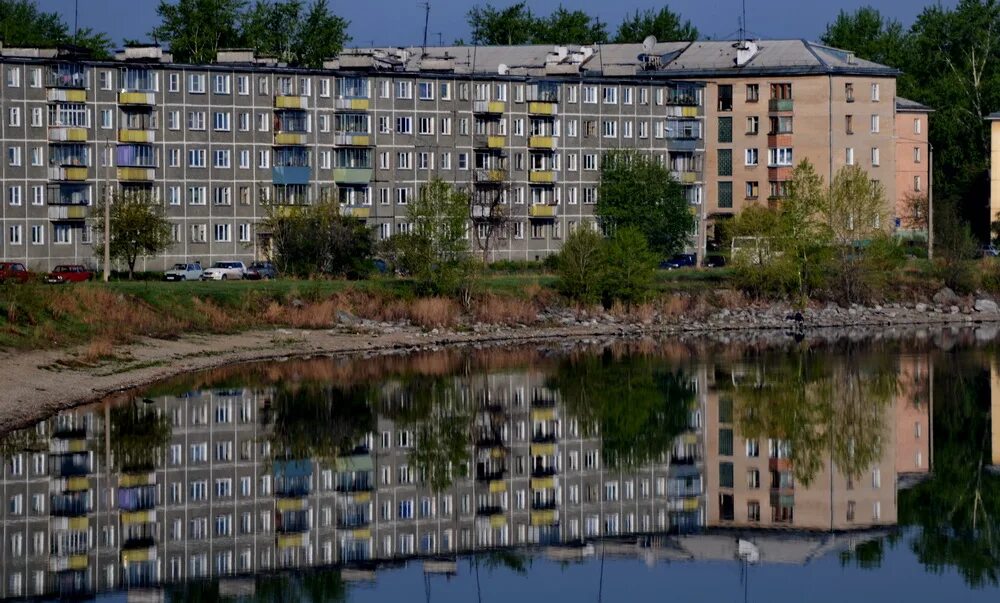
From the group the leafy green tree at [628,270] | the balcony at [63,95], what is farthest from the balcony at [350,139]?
the leafy green tree at [628,270]

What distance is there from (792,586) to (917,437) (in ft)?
65.0

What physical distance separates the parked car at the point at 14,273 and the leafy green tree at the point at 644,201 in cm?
4086

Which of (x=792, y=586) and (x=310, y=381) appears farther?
(x=310, y=381)

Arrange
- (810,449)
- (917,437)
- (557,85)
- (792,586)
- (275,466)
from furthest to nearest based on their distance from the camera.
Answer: (557,85)
(917,437)
(810,449)
(275,466)
(792,586)

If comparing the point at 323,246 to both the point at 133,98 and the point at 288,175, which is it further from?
the point at 133,98

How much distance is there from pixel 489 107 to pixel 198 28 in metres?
33.6

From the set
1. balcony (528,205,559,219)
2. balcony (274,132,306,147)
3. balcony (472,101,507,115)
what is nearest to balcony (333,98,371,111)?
balcony (274,132,306,147)

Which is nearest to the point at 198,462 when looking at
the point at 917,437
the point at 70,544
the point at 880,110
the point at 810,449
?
the point at 70,544

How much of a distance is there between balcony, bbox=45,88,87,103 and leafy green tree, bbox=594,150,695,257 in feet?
119

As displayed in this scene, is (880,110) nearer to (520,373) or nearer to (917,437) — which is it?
(520,373)

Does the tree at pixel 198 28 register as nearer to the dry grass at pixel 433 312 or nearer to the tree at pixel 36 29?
the tree at pixel 36 29

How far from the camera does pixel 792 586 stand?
33.3m

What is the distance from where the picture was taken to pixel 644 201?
116625 millimetres

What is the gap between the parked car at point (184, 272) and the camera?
318ft
